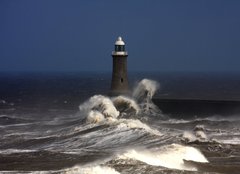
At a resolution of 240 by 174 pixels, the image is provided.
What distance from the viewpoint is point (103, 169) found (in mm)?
17906

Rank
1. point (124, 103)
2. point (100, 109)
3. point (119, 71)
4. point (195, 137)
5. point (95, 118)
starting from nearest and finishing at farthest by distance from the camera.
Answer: point (195, 137), point (95, 118), point (100, 109), point (119, 71), point (124, 103)

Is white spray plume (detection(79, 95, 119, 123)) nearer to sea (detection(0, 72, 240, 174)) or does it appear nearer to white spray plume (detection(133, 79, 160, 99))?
sea (detection(0, 72, 240, 174))

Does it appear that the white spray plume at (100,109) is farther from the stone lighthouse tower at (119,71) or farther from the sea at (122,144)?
the stone lighthouse tower at (119,71)

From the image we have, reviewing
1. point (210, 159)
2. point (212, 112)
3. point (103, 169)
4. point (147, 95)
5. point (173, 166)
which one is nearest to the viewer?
point (103, 169)

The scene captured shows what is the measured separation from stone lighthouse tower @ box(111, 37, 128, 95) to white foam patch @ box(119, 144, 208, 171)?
18.4 meters

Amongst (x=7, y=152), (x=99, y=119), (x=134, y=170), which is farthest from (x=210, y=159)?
(x=99, y=119)

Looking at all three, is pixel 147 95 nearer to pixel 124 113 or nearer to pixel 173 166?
pixel 124 113

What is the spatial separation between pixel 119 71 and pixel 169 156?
20.2m

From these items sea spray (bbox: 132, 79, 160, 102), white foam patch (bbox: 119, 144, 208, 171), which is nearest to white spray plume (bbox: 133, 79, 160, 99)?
sea spray (bbox: 132, 79, 160, 102)

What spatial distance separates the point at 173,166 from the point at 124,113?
20780 mm

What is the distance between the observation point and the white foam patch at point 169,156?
20.4 metres

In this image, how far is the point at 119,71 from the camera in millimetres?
41031

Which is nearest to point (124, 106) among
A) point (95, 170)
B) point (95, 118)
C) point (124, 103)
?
point (124, 103)

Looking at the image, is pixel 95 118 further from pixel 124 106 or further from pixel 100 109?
pixel 124 106
